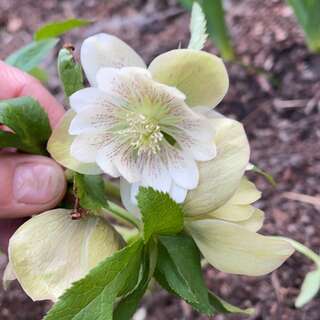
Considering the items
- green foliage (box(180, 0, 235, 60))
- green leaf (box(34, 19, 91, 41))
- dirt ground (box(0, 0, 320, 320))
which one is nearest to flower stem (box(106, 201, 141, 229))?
green leaf (box(34, 19, 91, 41))

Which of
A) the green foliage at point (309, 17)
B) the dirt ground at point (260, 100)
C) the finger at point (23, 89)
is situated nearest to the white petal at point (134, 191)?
the finger at point (23, 89)

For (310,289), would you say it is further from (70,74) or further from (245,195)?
(70,74)

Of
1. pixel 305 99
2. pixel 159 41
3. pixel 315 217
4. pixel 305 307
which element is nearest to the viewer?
pixel 305 307

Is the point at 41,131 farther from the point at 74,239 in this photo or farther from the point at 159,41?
the point at 159,41

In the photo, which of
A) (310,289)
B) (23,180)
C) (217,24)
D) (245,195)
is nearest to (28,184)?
(23,180)

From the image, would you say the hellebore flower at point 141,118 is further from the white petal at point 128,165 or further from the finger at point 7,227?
the finger at point 7,227

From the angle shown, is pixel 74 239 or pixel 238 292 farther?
pixel 238 292

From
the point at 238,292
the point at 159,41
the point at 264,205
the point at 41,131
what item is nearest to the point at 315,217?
the point at 264,205
